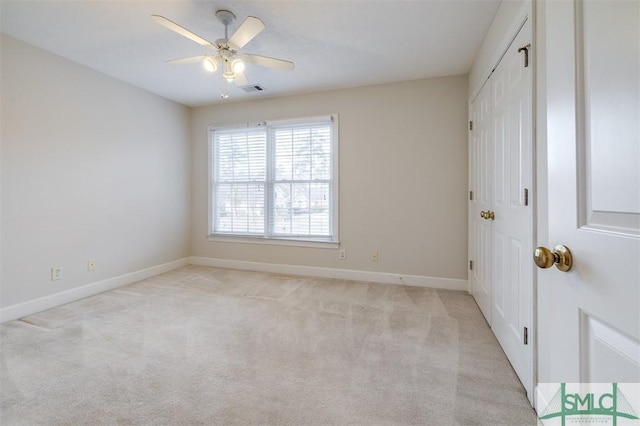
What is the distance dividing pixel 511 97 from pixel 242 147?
3.48 metres

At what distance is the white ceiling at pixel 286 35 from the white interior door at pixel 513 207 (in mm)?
711

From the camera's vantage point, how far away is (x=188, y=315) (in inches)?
103

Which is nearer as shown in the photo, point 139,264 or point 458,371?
point 458,371

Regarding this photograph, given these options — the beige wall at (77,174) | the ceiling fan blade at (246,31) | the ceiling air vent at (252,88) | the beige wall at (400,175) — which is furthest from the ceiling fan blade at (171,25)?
the beige wall at (400,175)

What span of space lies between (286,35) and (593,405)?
114 inches

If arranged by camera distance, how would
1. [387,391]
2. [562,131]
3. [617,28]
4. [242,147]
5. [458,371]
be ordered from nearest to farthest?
[617,28] → [562,131] → [387,391] → [458,371] → [242,147]

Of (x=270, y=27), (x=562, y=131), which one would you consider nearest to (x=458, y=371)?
(x=562, y=131)

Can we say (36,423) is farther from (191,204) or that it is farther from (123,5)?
→ (191,204)

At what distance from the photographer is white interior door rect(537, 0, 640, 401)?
530mm

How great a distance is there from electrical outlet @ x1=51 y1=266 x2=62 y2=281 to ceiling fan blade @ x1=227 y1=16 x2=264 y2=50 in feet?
9.44

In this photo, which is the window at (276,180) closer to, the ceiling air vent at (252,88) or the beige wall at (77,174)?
the ceiling air vent at (252,88)

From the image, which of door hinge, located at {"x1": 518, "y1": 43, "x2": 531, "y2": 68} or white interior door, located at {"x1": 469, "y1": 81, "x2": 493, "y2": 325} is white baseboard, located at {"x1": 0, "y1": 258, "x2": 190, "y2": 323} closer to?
white interior door, located at {"x1": 469, "y1": 81, "x2": 493, "y2": 325}

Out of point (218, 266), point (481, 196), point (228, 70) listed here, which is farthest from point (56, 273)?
point (481, 196)

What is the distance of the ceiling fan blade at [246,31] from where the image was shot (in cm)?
186
